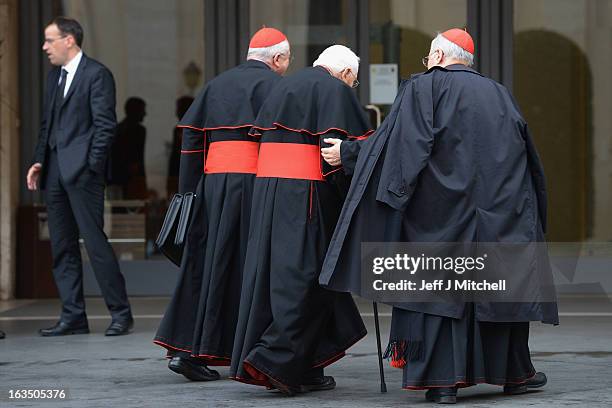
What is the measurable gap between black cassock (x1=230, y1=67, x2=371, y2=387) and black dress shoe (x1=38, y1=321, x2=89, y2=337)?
255 cm

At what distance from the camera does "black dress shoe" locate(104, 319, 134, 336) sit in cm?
869

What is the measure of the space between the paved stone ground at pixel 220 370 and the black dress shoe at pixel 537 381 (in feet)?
0.12

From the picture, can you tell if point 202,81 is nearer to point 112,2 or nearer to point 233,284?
point 112,2

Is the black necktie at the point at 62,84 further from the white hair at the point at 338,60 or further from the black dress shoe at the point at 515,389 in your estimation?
the black dress shoe at the point at 515,389

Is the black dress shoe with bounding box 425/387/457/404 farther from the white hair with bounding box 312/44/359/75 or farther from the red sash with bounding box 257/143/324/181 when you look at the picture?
the white hair with bounding box 312/44/359/75

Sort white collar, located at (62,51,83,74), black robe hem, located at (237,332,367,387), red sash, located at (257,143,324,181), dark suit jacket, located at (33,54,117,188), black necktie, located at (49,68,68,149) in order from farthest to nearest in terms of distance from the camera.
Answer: white collar, located at (62,51,83,74) < black necktie, located at (49,68,68,149) < dark suit jacket, located at (33,54,117,188) < red sash, located at (257,143,324,181) < black robe hem, located at (237,332,367,387)

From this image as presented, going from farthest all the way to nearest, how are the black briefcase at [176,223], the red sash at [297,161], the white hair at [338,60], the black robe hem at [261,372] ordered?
1. the black briefcase at [176,223]
2. the white hair at [338,60]
3. the red sash at [297,161]
4. the black robe hem at [261,372]

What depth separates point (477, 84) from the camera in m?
6.25

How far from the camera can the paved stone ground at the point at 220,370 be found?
6230 mm

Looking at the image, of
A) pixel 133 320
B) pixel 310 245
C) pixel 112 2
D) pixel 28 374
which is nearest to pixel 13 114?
pixel 112 2

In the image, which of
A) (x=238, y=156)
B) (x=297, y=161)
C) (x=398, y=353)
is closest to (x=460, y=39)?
(x=297, y=161)

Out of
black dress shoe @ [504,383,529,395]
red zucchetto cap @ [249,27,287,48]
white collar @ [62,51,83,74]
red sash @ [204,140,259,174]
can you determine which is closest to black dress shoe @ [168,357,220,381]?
red sash @ [204,140,259,174]

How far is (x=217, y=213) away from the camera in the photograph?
22.7ft

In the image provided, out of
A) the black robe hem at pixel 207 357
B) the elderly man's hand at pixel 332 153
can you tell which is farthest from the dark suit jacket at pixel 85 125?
the elderly man's hand at pixel 332 153
